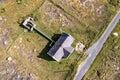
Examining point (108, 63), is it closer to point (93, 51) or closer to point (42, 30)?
point (93, 51)

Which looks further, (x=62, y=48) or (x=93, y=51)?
(x=93, y=51)

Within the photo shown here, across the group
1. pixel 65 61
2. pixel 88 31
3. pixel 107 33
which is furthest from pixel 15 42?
pixel 107 33

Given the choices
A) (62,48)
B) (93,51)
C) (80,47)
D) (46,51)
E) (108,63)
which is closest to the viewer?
(62,48)

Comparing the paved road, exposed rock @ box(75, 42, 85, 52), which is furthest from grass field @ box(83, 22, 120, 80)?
exposed rock @ box(75, 42, 85, 52)

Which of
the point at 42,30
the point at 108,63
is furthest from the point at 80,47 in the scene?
the point at 42,30

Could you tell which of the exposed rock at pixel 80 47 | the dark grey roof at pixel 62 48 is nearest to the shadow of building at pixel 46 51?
the dark grey roof at pixel 62 48

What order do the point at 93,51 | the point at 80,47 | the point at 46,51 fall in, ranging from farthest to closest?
the point at 93,51, the point at 80,47, the point at 46,51

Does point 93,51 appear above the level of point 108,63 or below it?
above

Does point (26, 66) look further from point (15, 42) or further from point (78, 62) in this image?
point (78, 62)
